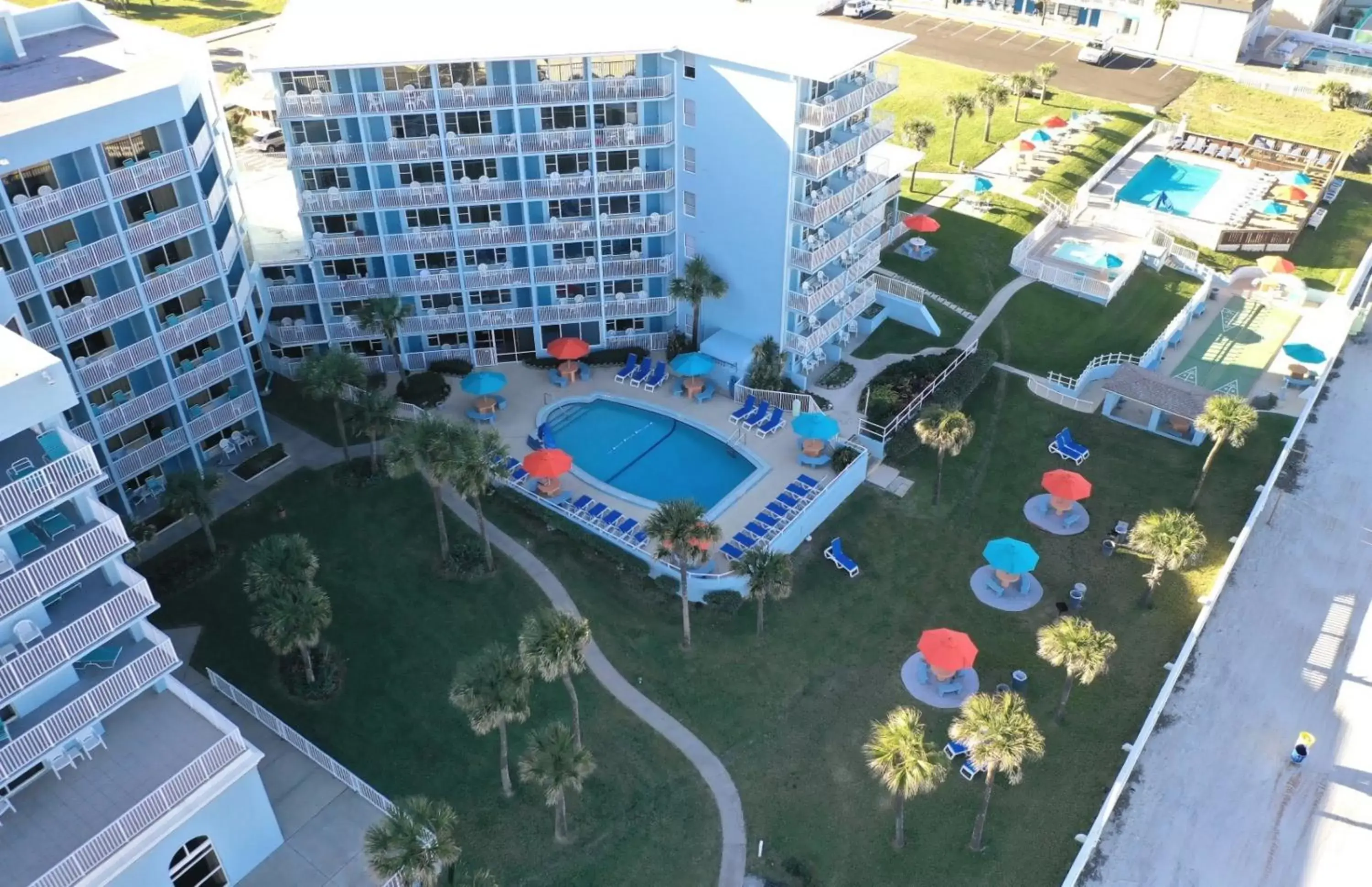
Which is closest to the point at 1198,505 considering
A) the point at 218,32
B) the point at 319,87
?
the point at 319,87

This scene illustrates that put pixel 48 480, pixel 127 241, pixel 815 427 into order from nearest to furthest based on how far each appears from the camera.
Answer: pixel 48 480 → pixel 127 241 → pixel 815 427

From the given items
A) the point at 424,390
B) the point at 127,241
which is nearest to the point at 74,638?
the point at 127,241

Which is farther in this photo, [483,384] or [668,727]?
[483,384]

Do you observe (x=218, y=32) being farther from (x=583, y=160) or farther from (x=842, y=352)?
(x=842, y=352)

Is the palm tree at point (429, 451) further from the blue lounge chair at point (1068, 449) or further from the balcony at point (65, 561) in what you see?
the blue lounge chair at point (1068, 449)

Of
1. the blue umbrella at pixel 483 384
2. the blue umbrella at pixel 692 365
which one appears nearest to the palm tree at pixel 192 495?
the blue umbrella at pixel 483 384

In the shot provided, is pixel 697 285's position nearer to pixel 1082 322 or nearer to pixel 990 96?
pixel 1082 322

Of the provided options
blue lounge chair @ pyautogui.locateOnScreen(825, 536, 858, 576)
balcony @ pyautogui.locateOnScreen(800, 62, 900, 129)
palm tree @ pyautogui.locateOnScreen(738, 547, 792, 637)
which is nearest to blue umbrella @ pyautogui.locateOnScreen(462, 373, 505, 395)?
palm tree @ pyautogui.locateOnScreen(738, 547, 792, 637)
